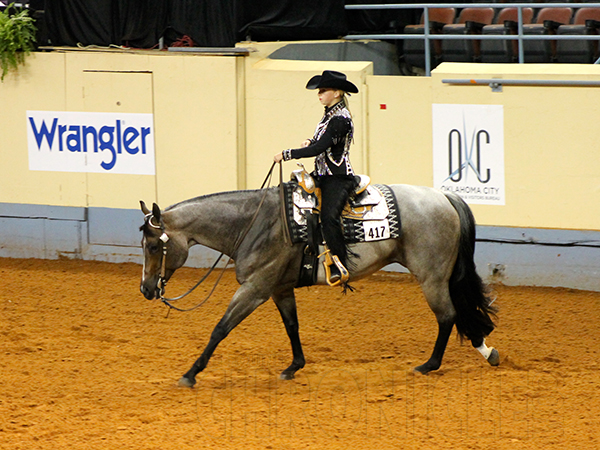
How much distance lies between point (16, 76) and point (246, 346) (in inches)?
→ 254

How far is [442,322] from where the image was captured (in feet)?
24.2

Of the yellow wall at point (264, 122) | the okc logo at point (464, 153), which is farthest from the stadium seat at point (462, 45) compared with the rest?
the okc logo at point (464, 153)

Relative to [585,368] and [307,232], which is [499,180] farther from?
[307,232]

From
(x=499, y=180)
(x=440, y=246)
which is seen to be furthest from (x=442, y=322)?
(x=499, y=180)

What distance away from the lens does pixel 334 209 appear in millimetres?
7066

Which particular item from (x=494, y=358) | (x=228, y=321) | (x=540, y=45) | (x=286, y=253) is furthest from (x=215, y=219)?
(x=540, y=45)

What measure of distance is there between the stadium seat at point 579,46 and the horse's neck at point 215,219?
7627 millimetres

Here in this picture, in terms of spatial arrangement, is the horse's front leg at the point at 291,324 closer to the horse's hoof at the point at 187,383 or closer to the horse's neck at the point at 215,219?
the horse's neck at the point at 215,219

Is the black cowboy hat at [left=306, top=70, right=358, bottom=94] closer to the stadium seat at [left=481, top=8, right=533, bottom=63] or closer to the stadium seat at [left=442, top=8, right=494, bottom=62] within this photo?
the stadium seat at [left=481, top=8, right=533, bottom=63]

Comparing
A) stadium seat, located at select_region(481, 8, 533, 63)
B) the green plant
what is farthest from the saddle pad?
stadium seat, located at select_region(481, 8, 533, 63)

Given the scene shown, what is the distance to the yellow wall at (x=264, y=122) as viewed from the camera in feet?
33.1

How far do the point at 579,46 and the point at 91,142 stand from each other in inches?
308

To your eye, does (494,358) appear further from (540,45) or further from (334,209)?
(540,45)

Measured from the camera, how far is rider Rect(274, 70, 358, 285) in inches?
272
